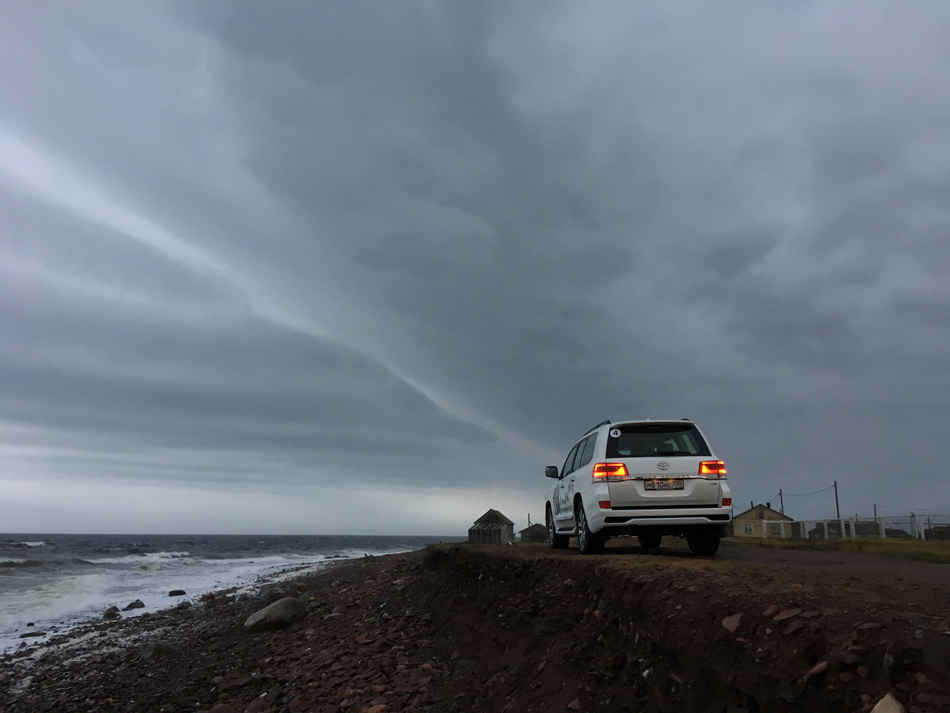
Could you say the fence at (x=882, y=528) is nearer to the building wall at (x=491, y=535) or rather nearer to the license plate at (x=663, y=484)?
the building wall at (x=491, y=535)

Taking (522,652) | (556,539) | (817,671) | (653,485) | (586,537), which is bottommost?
Result: (522,652)

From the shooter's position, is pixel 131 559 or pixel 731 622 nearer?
pixel 731 622

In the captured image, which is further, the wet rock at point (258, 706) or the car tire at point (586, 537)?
the car tire at point (586, 537)

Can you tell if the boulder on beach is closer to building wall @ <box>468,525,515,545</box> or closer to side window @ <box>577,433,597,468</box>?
building wall @ <box>468,525,515,545</box>

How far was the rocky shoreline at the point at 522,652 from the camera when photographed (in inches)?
157

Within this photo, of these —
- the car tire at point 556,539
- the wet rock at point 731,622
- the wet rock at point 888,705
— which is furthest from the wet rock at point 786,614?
the car tire at point 556,539

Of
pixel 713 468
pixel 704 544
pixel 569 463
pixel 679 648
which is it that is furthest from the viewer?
pixel 569 463

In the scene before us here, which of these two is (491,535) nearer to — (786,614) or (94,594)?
(786,614)

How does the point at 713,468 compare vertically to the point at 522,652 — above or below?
above

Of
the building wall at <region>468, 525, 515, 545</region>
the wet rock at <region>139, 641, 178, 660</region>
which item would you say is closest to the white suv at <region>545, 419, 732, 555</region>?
the building wall at <region>468, 525, 515, 545</region>

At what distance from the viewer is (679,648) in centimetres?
516

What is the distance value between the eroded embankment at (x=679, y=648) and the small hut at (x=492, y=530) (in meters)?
8.20

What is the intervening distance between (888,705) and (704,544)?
6859 mm

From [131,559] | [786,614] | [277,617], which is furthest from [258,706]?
[131,559]
